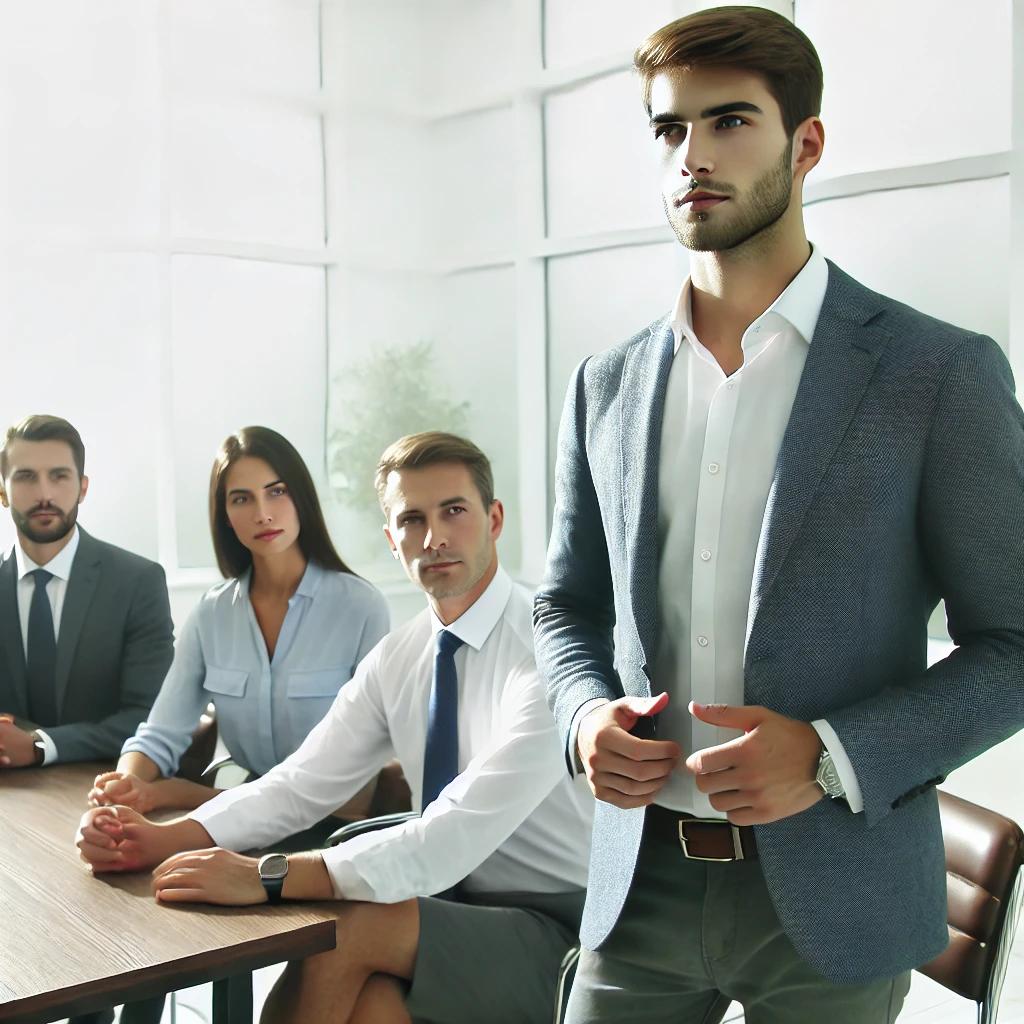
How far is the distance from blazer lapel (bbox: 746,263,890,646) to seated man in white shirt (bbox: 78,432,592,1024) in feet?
3.02

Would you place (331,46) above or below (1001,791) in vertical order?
above

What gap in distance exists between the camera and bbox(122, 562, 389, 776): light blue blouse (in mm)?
2959

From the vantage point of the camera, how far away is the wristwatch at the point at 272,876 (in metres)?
1.80

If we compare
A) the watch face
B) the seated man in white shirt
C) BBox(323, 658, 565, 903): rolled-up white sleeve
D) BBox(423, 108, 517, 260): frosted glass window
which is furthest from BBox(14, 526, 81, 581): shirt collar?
BBox(423, 108, 517, 260): frosted glass window

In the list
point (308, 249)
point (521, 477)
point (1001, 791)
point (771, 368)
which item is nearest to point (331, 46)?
point (308, 249)

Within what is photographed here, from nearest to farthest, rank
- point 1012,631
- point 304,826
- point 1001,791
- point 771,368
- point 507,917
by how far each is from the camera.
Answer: point 1012,631
point 771,368
point 507,917
point 304,826
point 1001,791

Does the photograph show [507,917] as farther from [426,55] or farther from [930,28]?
[426,55]

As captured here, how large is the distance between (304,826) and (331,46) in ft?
13.8

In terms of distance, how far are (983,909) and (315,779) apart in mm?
1194

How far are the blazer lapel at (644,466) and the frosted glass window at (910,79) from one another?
89.8 inches

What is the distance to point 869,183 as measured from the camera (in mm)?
3578

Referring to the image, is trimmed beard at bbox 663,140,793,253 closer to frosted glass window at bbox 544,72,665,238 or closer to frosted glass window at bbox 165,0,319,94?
frosted glass window at bbox 544,72,665,238

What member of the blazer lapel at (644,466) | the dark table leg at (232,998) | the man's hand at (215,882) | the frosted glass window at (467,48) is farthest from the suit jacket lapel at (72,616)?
the frosted glass window at (467,48)

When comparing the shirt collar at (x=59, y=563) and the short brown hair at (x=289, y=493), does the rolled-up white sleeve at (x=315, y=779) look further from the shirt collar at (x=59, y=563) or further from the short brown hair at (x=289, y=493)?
the shirt collar at (x=59, y=563)
